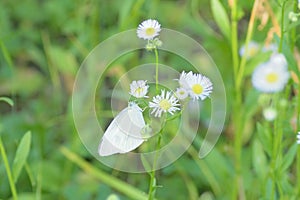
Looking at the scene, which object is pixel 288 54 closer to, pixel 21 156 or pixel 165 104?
pixel 165 104

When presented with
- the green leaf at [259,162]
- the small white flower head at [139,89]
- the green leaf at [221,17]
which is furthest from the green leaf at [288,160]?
the small white flower head at [139,89]

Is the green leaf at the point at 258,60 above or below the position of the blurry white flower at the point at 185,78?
above

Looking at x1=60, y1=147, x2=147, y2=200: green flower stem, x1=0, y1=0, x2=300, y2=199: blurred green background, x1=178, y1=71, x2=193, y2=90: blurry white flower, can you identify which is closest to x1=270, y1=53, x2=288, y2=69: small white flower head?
x1=0, y1=0, x2=300, y2=199: blurred green background

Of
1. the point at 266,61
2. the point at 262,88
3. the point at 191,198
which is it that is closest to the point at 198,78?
the point at 262,88

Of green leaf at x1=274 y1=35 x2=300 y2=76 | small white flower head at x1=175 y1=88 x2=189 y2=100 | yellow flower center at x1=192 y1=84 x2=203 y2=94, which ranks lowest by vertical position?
small white flower head at x1=175 y1=88 x2=189 y2=100

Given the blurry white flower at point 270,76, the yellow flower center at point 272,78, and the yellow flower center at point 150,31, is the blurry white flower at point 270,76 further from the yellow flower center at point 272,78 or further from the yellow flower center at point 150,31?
the yellow flower center at point 150,31

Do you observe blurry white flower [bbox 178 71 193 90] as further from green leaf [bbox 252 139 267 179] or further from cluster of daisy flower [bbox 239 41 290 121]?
green leaf [bbox 252 139 267 179]

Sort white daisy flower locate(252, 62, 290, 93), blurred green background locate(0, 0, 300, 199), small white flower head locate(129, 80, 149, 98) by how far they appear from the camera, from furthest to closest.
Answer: blurred green background locate(0, 0, 300, 199), white daisy flower locate(252, 62, 290, 93), small white flower head locate(129, 80, 149, 98)
